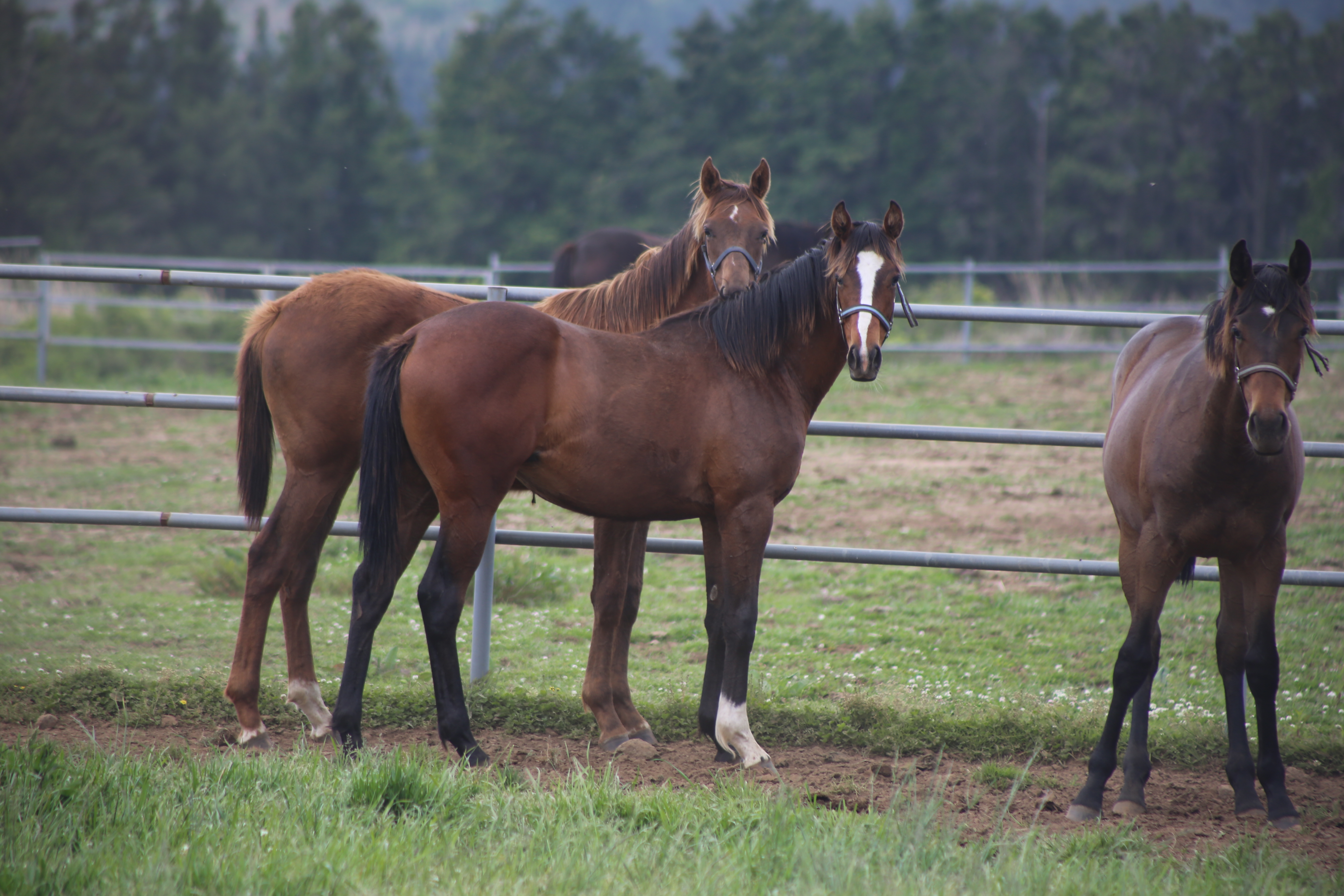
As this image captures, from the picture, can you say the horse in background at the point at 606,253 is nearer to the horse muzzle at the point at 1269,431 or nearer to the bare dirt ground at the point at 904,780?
the bare dirt ground at the point at 904,780

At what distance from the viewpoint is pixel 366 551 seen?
335cm

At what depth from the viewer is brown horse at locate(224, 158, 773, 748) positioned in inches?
141

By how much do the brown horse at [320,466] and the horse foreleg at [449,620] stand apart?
236 mm

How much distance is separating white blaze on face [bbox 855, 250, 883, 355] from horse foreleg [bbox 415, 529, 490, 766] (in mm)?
1399

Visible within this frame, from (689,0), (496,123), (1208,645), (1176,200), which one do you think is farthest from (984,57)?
(689,0)

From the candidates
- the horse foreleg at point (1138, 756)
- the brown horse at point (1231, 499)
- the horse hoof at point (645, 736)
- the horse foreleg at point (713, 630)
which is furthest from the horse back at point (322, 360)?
the horse foreleg at point (1138, 756)

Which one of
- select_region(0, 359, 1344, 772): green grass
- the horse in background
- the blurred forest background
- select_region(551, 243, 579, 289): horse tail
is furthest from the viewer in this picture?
the blurred forest background

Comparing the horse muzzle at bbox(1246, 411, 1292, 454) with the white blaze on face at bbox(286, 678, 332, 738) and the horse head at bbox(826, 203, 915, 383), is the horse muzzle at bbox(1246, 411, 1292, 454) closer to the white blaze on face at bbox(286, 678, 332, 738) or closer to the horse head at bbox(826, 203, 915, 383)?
the horse head at bbox(826, 203, 915, 383)

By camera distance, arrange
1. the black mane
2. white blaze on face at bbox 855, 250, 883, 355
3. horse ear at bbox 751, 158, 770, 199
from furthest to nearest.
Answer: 1. horse ear at bbox 751, 158, 770, 199
2. the black mane
3. white blaze on face at bbox 855, 250, 883, 355

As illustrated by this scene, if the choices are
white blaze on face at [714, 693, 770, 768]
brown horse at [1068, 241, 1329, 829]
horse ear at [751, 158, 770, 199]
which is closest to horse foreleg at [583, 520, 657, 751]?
white blaze on face at [714, 693, 770, 768]

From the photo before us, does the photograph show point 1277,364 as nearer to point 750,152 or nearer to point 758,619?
point 758,619

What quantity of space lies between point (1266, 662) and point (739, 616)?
1.67m

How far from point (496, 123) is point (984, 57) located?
54.1 ft

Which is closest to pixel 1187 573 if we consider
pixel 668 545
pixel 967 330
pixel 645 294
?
pixel 668 545
